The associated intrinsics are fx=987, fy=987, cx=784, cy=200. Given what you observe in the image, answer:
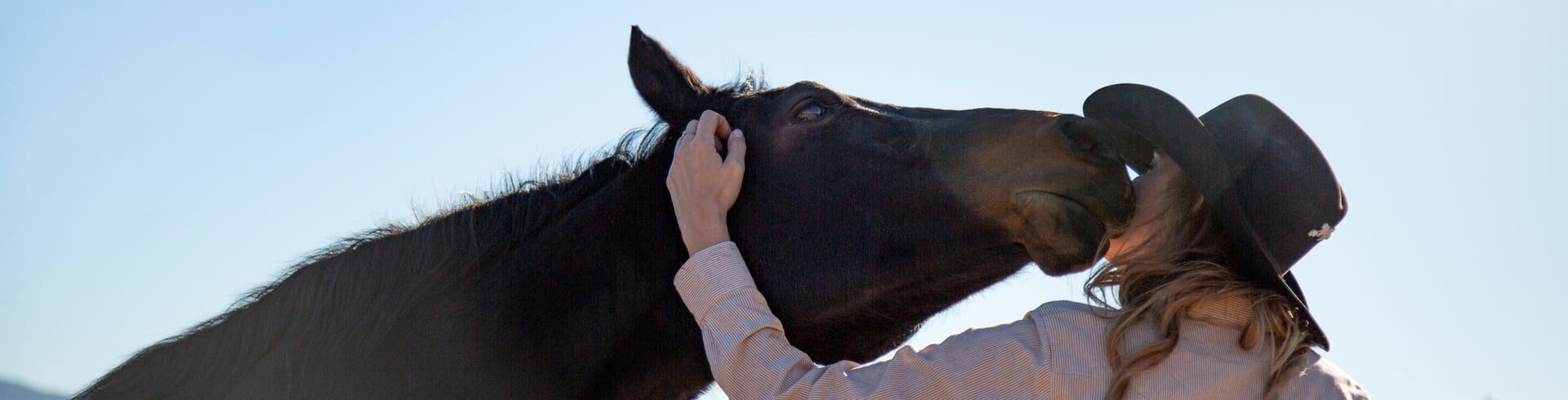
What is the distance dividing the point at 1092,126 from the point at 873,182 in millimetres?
549

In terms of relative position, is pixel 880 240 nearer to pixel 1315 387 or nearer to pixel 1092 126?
pixel 1092 126

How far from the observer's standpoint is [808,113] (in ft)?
8.68

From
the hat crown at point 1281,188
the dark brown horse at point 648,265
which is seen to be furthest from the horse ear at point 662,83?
the hat crown at point 1281,188

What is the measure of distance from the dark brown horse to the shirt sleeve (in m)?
0.23

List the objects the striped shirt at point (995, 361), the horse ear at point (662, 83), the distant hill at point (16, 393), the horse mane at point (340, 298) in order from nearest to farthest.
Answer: the striped shirt at point (995, 361)
the horse mane at point (340, 298)
the horse ear at point (662, 83)
the distant hill at point (16, 393)

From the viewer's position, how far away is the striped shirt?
2.04 metres

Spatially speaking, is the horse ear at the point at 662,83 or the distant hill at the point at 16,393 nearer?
the horse ear at the point at 662,83

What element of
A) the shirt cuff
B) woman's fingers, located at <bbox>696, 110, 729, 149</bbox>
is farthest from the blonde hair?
woman's fingers, located at <bbox>696, 110, 729, 149</bbox>

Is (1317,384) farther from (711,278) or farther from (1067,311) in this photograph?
(711,278)

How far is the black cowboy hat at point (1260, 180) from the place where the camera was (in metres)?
2.12

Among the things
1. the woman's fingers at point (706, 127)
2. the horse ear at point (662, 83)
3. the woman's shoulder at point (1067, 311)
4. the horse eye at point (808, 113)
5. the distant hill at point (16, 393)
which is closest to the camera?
the woman's shoulder at point (1067, 311)

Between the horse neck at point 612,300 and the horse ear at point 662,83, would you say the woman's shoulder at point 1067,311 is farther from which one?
the horse ear at point 662,83

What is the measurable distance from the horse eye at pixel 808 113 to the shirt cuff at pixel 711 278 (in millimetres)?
489

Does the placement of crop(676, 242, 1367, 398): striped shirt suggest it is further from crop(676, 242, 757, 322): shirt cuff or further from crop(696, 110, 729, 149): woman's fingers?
crop(696, 110, 729, 149): woman's fingers
